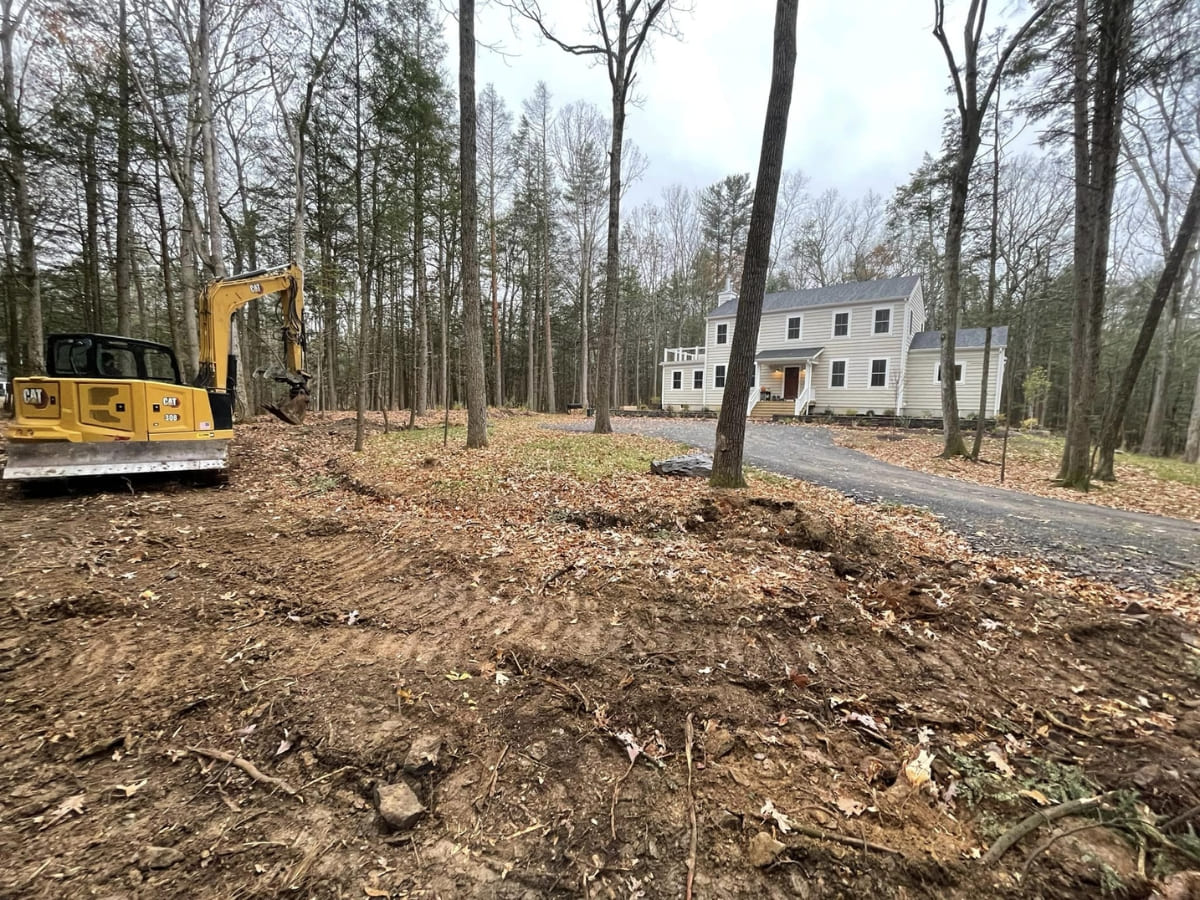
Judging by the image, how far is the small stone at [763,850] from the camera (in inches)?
66.4

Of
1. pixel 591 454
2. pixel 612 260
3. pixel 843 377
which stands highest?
pixel 612 260

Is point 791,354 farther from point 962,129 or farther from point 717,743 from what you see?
point 717,743

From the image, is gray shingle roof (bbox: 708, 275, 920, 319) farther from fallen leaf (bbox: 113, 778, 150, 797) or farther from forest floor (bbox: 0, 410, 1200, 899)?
fallen leaf (bbox: 113, 778, 150, 797)

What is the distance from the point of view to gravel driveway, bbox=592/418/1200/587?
4688 mm

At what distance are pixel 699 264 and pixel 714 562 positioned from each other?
111 ft

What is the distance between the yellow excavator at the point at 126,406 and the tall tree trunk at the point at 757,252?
24.1ft

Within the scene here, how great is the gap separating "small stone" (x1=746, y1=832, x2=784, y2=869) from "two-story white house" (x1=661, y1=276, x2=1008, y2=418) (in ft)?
66.9

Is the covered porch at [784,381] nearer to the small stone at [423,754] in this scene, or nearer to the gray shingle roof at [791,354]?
the gray shingle roof at [791,354]

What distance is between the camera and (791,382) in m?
24.7

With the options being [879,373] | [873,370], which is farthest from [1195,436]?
[873,370]

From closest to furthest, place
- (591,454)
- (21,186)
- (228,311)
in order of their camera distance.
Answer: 1. (228,311)
2. (591,454)
3. (21,186)

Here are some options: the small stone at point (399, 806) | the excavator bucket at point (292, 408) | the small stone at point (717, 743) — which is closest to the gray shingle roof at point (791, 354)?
the excavator bucket at point (292, 408)

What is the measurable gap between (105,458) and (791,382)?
25490mm

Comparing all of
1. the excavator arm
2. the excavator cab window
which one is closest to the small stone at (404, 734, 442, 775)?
the excavator cab window
